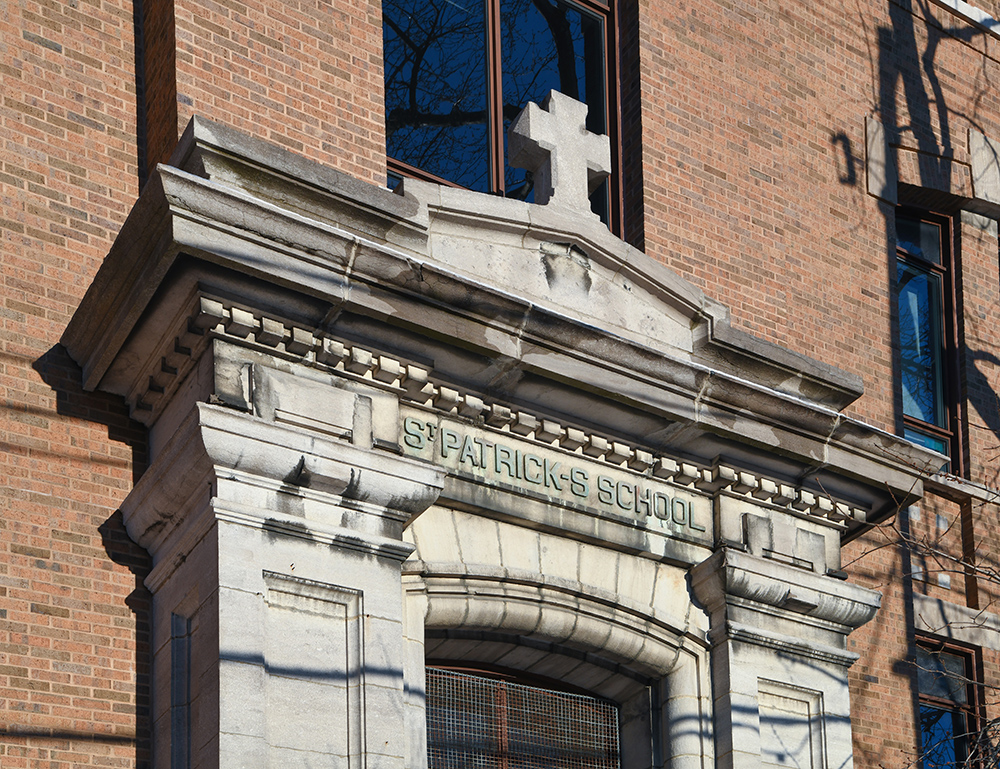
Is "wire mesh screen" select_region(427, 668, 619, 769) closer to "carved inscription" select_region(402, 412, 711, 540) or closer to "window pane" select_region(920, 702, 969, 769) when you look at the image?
"carved inscription" select_region(402, 412, 711, 540)

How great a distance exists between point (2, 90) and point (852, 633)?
7.15 meters

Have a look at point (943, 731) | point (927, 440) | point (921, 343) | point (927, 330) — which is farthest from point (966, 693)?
point (927, 330)

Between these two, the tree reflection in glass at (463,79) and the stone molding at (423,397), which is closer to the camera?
→ the stone molding at (423,397)

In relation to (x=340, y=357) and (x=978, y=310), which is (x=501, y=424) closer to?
(x=340, y=357)

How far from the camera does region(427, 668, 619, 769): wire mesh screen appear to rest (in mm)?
9805

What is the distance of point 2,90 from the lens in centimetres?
949

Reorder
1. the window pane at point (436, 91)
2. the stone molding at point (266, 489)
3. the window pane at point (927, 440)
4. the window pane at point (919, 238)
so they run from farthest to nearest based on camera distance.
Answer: the window pane at point (919, 238) → the window pane at point (927, 440) → the window pane at point (436, 91) → the stone molding at point (266, 489)

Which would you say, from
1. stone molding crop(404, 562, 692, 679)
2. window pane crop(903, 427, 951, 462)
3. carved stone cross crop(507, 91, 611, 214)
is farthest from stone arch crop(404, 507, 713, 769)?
window pane crop(903, 427, 951, 462)

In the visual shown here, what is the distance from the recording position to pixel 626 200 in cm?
1230

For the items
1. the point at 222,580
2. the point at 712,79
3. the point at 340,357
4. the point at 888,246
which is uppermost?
the point at 712,79

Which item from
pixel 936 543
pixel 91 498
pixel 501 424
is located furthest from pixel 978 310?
pixel 91 498

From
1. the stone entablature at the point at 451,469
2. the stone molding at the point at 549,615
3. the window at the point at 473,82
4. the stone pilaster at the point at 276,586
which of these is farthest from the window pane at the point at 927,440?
the stone pilaster at the point at 276,586

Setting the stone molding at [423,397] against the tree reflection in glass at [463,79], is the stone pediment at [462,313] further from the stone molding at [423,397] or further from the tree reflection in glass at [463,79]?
the tree reflection in glass at [463,79]

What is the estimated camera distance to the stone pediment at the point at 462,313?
28.0 feet
